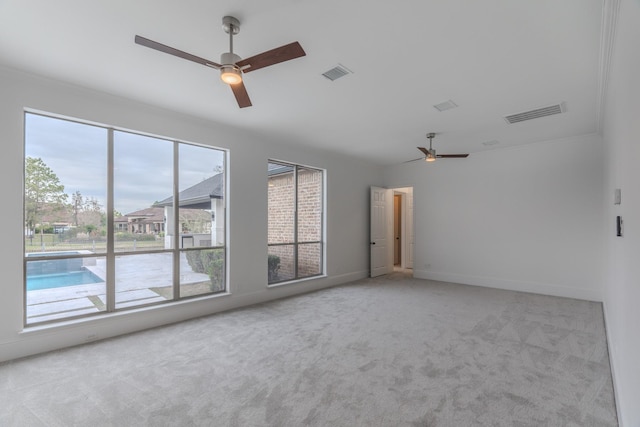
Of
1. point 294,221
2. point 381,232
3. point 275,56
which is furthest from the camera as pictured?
point 381,232

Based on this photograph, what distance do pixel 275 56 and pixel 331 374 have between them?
2660mm

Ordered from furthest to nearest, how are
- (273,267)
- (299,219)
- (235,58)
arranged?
(299,219), (273,267), (235,58)

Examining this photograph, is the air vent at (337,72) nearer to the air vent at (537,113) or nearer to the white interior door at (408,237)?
the air vent at (537,113)

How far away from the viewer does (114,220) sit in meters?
3.77

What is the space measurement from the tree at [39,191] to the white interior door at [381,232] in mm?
5674

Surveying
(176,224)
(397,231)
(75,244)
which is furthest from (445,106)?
(397,231)

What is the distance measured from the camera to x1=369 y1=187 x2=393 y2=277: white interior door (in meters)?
7.30

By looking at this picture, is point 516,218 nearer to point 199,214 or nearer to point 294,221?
point 294,221

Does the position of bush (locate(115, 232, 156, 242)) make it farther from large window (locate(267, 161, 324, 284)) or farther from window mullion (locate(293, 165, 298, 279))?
window mullion (locate(293, 165, 298, 279))

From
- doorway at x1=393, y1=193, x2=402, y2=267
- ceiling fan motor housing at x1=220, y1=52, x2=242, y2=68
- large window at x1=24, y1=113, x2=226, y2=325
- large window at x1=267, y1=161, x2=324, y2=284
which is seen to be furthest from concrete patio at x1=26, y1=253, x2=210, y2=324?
doorway at x1=393, y1=193, x2=402, y2=267

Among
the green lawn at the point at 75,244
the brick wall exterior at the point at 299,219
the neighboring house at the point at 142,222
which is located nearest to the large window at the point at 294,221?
the brick wall exterior at the point at 299,219

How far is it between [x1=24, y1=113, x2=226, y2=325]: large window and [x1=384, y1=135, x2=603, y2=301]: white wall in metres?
4.67

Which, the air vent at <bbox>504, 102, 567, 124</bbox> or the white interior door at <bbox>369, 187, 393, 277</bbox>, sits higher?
the air vent at <bbox>504, 102, 567, 124</bbox>

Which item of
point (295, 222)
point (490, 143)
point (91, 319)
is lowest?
point (91, 319)
